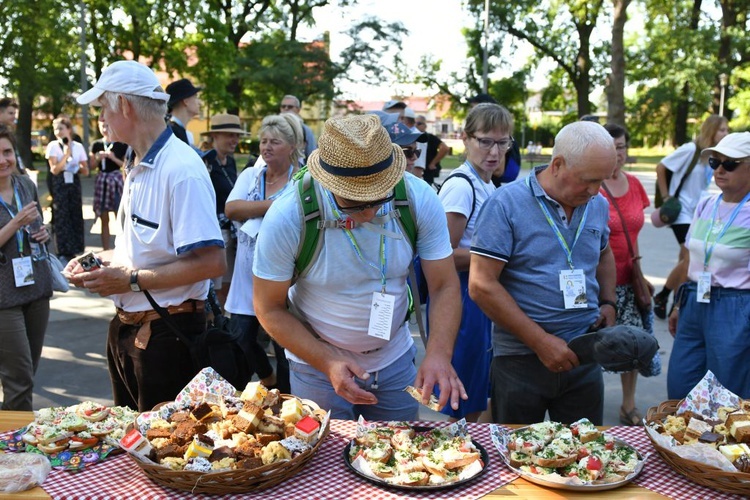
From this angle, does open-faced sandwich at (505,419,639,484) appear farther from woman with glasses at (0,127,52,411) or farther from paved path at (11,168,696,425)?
woman with glasses at (0,127,52,411)

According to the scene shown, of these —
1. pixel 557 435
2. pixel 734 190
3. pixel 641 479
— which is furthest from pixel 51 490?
pixel 734 190

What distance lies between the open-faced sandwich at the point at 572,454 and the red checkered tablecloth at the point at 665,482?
0.20ft

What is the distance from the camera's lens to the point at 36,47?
2188cm

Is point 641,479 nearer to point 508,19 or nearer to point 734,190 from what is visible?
point 734,190

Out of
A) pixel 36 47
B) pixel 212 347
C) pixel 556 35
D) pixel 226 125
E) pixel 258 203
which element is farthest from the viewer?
pixel 556 35

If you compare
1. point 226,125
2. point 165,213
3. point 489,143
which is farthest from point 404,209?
point 226,125

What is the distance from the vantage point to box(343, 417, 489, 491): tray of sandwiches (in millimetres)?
1968

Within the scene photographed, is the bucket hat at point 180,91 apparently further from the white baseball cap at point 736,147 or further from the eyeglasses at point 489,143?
the white baseball cap at point 736,147

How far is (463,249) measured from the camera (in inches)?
143

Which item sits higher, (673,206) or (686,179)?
(686,179)

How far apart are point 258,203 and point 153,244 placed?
1.85m

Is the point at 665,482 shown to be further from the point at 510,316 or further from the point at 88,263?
the point at 88,263

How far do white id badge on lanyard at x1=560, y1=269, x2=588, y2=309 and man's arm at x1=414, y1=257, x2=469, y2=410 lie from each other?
0.55 meters

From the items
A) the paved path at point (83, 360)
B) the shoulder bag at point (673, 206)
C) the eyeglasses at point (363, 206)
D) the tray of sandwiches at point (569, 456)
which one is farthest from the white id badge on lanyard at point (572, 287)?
the shoulder bag at point (673, 206)
